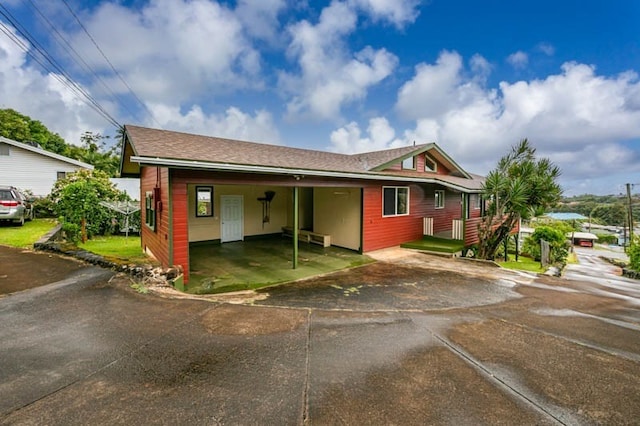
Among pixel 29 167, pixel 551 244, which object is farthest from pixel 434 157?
pixel 29 167

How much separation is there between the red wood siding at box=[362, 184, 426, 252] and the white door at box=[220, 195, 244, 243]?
551cm

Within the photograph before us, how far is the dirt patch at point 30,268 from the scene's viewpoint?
5.45 metres

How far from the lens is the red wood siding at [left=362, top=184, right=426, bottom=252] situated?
10.9 m

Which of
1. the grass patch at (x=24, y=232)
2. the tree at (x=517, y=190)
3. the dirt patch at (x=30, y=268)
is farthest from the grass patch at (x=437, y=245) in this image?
the grass patch at (x=24, y=232)

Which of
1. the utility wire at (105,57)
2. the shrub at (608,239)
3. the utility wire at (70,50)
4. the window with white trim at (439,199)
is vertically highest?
the utility wire at (105,57)

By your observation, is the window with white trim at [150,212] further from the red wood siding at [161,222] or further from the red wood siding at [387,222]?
the red wood siding at [387,222]

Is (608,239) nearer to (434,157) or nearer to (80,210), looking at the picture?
(434,157)

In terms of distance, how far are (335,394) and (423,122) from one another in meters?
26.4

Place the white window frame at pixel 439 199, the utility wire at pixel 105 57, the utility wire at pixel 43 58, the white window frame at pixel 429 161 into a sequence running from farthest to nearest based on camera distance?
the white window frame at pixel 429 161
the white window frame at pixel 439 199
the utility wire at pixel 105 57
the utility wire at pixel 43 58

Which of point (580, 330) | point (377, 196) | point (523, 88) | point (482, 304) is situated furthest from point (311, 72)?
point (580, 330)

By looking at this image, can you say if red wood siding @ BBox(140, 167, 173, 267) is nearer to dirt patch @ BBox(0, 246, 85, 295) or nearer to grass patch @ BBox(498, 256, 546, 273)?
dirt patch @ BBox(0, 246, 85, 295)

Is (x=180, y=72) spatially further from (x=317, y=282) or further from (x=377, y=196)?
(x=317, y=282)

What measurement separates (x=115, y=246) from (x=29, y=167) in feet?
43.5

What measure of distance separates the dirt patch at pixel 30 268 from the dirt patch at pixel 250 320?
3848mm
